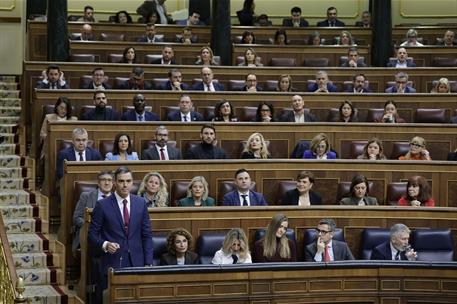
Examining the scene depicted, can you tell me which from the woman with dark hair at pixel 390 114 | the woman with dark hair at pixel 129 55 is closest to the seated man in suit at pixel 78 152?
the woman with dark hair at pixel 390 114

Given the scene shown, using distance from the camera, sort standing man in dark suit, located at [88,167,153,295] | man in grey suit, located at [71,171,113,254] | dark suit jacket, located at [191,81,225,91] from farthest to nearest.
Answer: dark suit jacket, located at [191,81,225,91] → man in grey suit, located at [71,171,113,254] → standing man in dark suit, located at [88,167,153,295]

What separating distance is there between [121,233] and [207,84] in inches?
167

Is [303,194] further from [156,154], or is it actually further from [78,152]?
[78,152]

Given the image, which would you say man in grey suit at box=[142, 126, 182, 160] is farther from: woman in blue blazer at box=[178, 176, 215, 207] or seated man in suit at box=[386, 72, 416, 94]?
seated man in suit at box=[386, 72, 416, 94]

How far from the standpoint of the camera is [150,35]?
1319 cm

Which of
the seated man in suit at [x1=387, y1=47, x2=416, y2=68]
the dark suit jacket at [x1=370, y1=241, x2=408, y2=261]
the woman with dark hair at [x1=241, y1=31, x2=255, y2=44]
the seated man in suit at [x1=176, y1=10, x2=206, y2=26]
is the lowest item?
the dark suit jacket at [x1=370, y1=241, x2=408, y2=261]

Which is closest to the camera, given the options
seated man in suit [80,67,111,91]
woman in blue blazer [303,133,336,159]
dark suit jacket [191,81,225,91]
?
woman in blue blazer [303,133,336,159]

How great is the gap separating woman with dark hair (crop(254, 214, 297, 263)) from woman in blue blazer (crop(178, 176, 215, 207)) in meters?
0.90

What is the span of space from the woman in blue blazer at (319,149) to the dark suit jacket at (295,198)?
71 cm

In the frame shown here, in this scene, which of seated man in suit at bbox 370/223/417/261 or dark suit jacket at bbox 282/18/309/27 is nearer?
seated man in suit at bbox 370/223/417/261

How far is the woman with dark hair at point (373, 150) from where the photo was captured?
30.7 ft

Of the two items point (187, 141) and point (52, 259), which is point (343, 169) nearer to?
point (187, 141)

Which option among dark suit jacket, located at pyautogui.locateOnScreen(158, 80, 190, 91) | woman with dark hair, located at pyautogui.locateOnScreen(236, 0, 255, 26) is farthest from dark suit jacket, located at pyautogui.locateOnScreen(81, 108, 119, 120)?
woman with dark hair, located at pyautogui.locateOnScreen(236, 0, 255, 26)

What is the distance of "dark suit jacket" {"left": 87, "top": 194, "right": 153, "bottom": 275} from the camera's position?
7.12 metres
